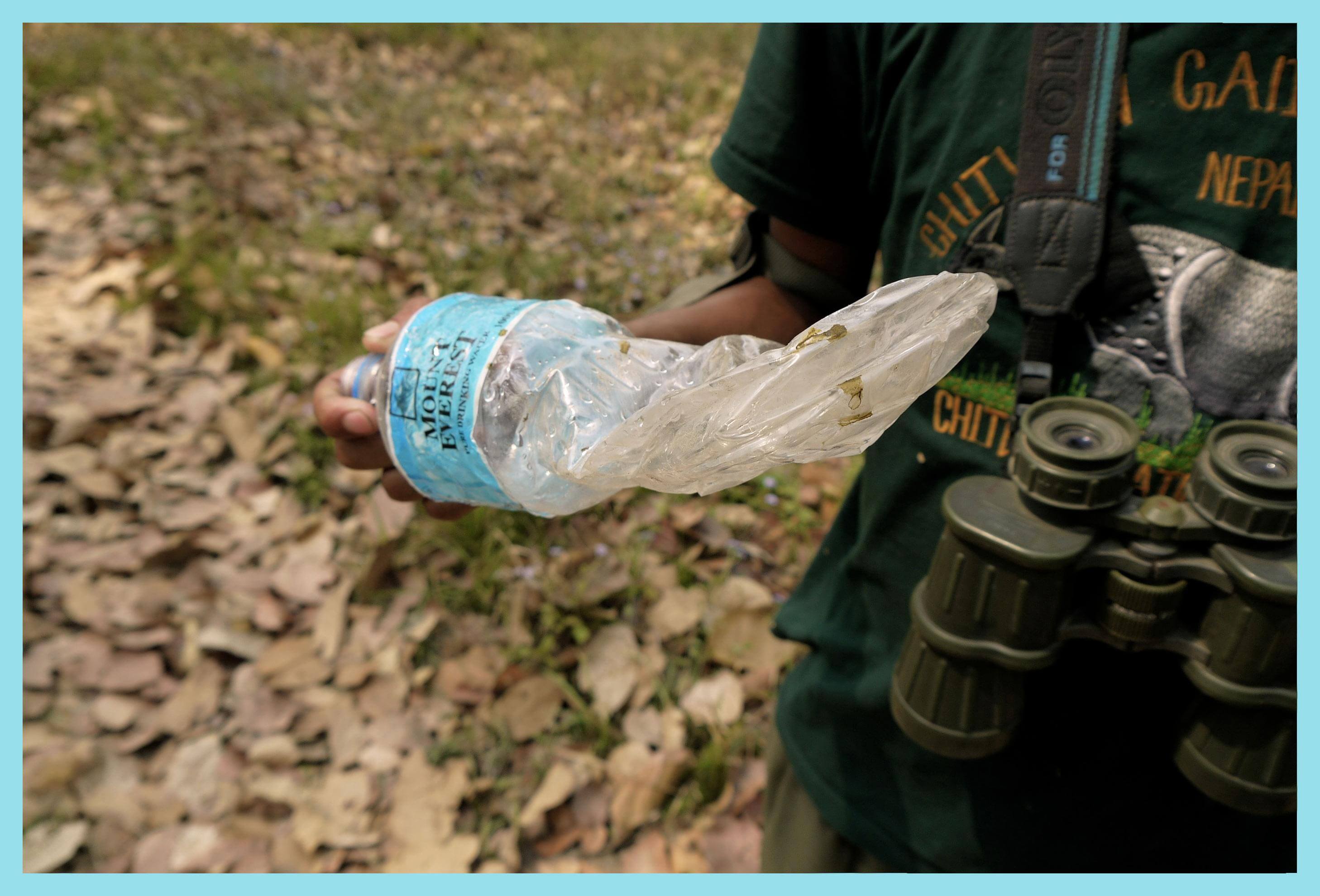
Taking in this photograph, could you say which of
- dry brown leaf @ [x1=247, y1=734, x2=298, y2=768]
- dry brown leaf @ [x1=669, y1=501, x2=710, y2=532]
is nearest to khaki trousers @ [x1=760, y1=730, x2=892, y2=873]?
dry brown leaf @ [x1=669, y1=501, x2=710, y2=532]

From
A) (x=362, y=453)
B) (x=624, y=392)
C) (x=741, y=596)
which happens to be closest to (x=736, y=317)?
(x=624, y=392)

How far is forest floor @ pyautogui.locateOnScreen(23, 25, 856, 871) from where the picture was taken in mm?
1959

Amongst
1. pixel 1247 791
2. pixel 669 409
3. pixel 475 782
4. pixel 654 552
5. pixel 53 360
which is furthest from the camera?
pixel 53 360

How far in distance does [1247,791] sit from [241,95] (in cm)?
454

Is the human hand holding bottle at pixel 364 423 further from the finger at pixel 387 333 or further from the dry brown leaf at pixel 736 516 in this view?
the dry brown leaf at pixel 736 516

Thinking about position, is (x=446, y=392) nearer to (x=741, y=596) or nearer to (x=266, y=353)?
(x=741, y=596)

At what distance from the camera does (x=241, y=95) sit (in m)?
3.99

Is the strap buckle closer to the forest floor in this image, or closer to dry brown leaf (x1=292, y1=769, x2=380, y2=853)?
the forest floor

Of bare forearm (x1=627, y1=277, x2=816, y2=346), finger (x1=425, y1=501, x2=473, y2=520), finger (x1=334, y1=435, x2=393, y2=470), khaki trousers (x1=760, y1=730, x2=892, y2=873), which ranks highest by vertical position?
bare forearm (x1=627, y1=277, x2=816, y2=346)

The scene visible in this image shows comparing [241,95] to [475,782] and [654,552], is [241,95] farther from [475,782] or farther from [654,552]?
[475,782]

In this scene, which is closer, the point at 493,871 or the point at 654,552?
the point at 493,871

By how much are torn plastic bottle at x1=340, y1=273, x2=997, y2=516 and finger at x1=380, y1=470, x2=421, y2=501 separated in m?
0.10

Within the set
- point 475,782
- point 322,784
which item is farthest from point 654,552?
point 322,784

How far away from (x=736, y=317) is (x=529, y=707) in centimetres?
120
